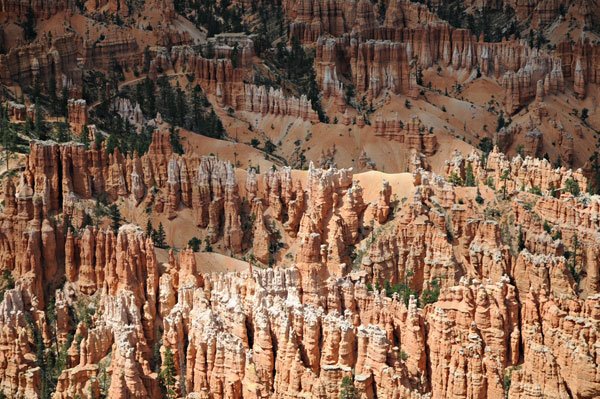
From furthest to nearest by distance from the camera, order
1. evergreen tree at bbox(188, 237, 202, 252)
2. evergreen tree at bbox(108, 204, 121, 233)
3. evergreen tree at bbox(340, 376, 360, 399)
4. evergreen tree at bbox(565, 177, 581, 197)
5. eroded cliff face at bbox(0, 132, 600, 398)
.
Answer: evergreen tree at bbox(565, 177, 581, 197) < evergreen tree at bbox(188, 237, 202, 252) < evergreen tree at bbox(108, 204, 121, 233) < eroded cliff face at bbox(0, 132, 600, 398) < evergreen tree at bbox(340, 376, 360, 399)

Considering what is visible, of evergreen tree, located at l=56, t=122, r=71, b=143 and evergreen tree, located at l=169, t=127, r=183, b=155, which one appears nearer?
evergreen tree, located at l=56, t=122, r=71, b=143

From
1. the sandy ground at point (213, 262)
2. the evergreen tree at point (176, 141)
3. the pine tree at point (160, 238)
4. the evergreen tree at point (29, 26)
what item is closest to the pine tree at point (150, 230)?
the pine tree at point (160, 238)

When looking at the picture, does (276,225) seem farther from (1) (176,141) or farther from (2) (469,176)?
(1) (176,141)

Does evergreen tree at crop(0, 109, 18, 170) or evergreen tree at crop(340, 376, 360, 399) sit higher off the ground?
evergreen tree at crop(0, 109, 18, 170)

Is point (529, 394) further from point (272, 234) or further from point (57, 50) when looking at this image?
point (57, 50)

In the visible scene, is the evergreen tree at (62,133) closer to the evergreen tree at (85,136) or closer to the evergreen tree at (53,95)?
the evergreen tree at (85,136)

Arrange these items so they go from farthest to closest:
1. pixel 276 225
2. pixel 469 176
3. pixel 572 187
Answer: pixel 469 176 → pixel 572 187 → pixel 276 225

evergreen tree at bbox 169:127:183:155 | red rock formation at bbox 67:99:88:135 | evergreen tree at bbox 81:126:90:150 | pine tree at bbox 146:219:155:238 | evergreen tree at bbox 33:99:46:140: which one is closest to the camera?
pine tree at bbox 146:219:155:238

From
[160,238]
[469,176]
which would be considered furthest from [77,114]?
[469,176]

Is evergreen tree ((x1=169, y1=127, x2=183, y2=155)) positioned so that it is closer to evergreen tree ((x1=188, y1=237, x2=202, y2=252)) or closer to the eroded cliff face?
the eroded cliff face

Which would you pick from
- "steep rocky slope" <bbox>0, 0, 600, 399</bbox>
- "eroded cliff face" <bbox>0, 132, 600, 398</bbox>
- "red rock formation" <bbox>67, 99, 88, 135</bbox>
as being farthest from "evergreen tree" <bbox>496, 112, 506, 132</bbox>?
"red rock formation" <bbox>67, 99, 88, 135</bbox>
